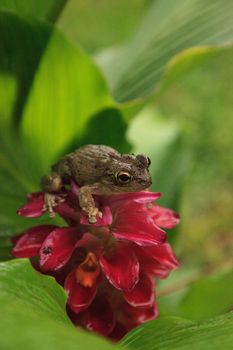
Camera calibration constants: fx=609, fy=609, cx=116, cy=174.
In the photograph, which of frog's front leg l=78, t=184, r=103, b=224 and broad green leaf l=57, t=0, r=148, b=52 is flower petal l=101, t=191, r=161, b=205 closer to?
frog's front leg l=78, t=184, r=103, b=224

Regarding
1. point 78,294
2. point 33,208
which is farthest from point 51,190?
point 78,294

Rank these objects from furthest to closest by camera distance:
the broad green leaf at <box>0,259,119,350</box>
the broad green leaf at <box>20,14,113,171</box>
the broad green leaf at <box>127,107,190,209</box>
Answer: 1. the broad green leaf at <box>127,107,190,209</box>
2. the broad green leaf at <box>20,14,113,171</box>
3. the broad green leaf at <box>0,259,119,350</box>

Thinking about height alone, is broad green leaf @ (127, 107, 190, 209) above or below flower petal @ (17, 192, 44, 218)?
below

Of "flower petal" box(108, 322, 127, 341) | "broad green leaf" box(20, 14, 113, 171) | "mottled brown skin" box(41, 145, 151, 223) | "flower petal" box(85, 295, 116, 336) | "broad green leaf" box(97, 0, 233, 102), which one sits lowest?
"flower petal" box(108, 322, 127, 341)

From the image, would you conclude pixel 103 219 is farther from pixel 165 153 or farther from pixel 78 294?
pixel 165 153

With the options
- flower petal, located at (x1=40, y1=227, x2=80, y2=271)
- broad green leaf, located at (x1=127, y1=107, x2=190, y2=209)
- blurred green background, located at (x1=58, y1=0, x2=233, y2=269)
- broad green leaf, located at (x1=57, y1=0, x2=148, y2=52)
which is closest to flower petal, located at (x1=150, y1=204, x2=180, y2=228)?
flower petal, located at (x1=40, y1=227, x2=80, y2=271)

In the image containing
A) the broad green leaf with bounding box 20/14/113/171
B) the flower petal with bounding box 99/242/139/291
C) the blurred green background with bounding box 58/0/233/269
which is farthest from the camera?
the blurred green background with bounding box 58/0/233/269

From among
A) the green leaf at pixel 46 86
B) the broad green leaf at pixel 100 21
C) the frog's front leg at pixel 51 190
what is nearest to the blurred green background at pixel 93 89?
the green leaf at pixel 46 86
